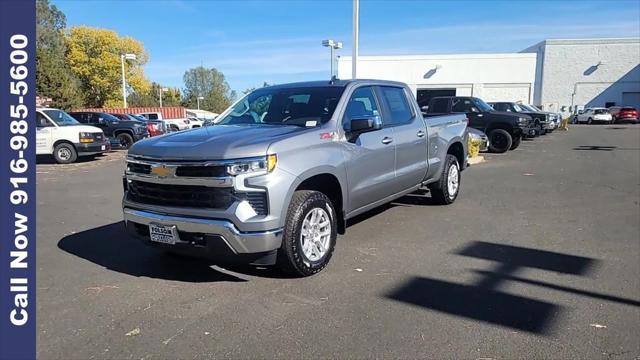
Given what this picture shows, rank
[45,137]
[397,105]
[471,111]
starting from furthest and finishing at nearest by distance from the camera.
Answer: [471,111] < [45,137] < [397,105]

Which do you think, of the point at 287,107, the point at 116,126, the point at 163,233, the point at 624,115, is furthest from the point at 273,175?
the point at 624,115

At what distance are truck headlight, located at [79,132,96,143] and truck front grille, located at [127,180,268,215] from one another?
13.0 m

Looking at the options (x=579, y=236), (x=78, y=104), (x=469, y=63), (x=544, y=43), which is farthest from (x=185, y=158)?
(x=544, y=43)

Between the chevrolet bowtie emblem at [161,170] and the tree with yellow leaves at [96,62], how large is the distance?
67.5m

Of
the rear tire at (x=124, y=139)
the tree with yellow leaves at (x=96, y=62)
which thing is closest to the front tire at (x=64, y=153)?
the rear tire at (x=124, y=139)

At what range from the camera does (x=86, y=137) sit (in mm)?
16109

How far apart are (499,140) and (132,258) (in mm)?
15322

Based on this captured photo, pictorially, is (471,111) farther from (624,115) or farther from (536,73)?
(536,73)

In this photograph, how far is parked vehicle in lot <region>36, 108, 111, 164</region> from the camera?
51.5 ft

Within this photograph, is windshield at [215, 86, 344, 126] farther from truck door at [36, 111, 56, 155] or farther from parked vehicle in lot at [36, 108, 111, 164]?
truck door at [36, 111, 56, 155]

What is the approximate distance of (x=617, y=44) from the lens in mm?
55156

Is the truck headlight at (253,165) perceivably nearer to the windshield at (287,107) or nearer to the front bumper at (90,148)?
the windshield at (287,107)

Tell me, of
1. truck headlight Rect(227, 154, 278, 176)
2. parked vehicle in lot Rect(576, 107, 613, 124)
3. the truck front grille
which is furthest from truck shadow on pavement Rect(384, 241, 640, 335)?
parked vehicle in lot Rect(576, 107, 613, 124)
